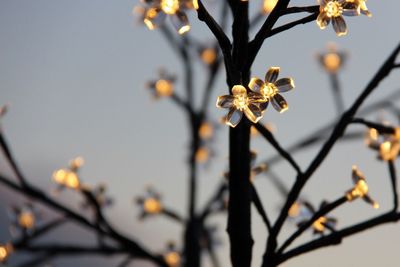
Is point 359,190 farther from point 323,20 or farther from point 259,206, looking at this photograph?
point 323,20

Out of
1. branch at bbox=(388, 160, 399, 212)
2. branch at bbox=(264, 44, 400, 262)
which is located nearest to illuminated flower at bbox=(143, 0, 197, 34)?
branch at bbox=(264, 44, 400, 262)

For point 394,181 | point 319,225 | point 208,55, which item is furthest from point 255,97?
point 208,55

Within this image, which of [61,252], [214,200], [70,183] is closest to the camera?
[61,252]

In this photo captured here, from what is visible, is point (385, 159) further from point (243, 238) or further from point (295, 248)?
point (243, 238)

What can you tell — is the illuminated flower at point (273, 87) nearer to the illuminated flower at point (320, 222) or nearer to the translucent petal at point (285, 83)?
the translucent petal at point (285, 83)

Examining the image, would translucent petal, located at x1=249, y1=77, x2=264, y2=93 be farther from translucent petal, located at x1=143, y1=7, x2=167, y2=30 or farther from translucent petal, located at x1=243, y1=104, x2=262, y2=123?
translucent petal, located at x1=143, y1=7, x2=167, y2=30

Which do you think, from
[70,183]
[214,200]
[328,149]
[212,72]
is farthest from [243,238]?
[212,72]
